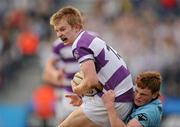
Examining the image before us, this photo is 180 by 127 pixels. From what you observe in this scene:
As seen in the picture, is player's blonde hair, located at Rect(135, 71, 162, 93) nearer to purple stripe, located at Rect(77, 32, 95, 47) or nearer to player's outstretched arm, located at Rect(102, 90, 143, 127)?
player's outstretched arm, located at Rect(102, 90, 143, 127)

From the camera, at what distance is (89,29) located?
58.9 feet

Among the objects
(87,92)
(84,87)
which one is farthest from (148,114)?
(84,87)

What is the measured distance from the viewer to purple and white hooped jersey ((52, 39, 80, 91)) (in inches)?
468

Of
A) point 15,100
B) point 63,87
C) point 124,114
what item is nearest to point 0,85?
point 15,100

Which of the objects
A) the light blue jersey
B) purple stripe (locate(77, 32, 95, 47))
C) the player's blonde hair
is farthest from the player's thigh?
purple stripe (locate(77, 32, 95, 47))

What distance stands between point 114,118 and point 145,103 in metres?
0.48

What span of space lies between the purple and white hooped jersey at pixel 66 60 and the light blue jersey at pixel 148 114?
10.4 feet

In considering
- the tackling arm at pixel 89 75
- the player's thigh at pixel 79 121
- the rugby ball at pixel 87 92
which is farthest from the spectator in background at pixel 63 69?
the tackling arm at pixel 89 75

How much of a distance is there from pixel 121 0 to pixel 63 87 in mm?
8027

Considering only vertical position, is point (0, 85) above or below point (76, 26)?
above

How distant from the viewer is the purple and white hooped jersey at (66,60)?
1190 centimetres

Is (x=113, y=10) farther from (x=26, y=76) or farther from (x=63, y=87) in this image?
(x=63, y=87)

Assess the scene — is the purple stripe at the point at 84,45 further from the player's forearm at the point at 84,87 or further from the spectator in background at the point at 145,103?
the spectator in background at the point at 145,103

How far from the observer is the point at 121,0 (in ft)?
65.0
